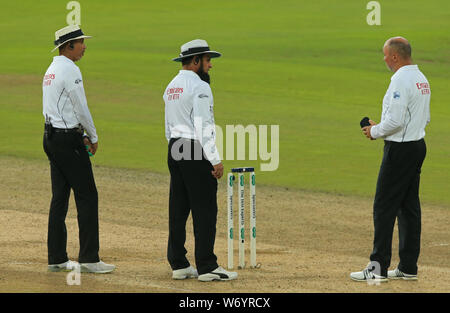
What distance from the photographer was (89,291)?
871cm

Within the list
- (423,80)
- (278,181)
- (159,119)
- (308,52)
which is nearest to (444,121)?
(159,119)

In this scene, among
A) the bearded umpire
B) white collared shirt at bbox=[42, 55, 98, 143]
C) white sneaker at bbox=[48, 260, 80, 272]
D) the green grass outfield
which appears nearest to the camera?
the bearded umpire

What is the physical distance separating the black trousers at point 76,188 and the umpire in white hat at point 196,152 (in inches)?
Answer: 38.6

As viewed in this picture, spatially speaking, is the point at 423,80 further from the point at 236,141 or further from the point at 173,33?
the point at 173,33

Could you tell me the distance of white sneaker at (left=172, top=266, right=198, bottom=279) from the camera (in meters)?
9.52

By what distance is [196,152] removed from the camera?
9328 mm

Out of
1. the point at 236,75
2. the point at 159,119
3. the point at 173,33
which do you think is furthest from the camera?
the point at 173,33

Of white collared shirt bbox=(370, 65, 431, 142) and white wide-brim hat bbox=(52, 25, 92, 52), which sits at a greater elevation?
white wide-brim hat bbox=(52, 25, 92, 52)

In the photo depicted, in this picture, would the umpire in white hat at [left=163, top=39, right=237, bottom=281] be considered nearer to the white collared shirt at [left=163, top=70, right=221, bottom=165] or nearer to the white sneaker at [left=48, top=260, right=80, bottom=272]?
the white collared shirt at [left=163, top=70, right=221, bottom=165]

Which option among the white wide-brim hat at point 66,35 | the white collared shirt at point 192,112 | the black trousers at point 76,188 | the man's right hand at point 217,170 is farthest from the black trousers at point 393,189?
the white wide-brim hat at point 66,35

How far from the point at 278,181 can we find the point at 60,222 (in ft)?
31.2

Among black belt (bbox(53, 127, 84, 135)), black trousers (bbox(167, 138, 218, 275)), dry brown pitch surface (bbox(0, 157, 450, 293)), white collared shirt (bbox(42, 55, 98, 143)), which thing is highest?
white collared shirt (bbox(42, 55, 98, 143))

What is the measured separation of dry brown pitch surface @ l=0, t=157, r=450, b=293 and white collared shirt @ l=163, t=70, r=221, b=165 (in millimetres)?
1507

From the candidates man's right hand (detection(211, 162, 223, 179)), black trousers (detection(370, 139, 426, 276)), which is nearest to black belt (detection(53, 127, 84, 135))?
man's right hand (detection(211, 162, 223, 179))
